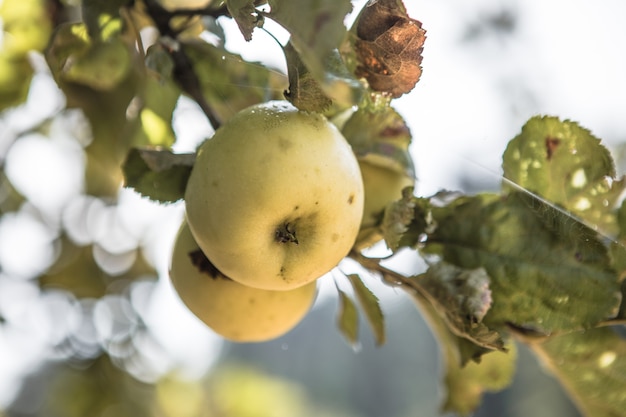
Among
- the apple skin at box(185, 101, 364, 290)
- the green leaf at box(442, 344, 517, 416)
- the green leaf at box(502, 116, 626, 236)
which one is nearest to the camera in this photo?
the apple skin at box(185, 101, 364, 290)

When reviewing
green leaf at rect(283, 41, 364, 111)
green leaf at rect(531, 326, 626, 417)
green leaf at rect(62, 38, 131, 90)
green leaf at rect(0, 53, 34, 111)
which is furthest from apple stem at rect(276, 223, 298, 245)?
green leaf at rect(0, 53, 34, 111)

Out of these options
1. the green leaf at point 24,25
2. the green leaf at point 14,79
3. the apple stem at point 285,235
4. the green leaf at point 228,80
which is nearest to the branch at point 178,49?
the green leaf at point 228,80

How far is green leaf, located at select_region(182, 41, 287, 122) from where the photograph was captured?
83cm

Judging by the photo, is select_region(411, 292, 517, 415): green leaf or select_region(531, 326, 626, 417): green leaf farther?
select_region(411, 292, 517, 415): green leaf

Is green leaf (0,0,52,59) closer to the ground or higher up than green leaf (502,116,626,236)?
closer to the ground

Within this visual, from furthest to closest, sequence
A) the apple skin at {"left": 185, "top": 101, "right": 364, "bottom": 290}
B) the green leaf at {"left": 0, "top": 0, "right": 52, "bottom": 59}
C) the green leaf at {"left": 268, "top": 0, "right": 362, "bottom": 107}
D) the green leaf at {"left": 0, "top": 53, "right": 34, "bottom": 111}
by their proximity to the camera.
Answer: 1. the green leaf at {"left": 0, "top": 53, "right": 34, "bottom": 111}
2. the green leaf at {"left": 0, "top": 0, "right": 52, "bottom": 59}
3. the apple skin at {"left": 185, "top": 101, "right": 364, "bottom": 290}
4. the green leaf at {"left": 268, "top": 0, "right": 362, "bottom": 107}

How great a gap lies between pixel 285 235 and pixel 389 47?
17 cm

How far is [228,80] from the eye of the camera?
0.87 metres

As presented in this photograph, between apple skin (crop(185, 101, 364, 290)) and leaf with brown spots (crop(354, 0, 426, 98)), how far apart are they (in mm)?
59

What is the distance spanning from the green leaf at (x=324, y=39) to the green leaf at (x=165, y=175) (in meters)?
0.22

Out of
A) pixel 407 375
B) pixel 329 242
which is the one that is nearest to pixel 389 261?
pixel 329 242

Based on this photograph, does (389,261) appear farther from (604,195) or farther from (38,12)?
(38,12)

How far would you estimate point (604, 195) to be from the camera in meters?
0.73

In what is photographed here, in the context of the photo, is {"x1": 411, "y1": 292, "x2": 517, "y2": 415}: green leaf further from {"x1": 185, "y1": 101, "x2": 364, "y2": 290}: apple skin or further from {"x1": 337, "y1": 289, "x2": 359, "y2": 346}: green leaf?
{"x1": 185, "y1": 101, "x2": 364, "y2": 290}: apple skin
